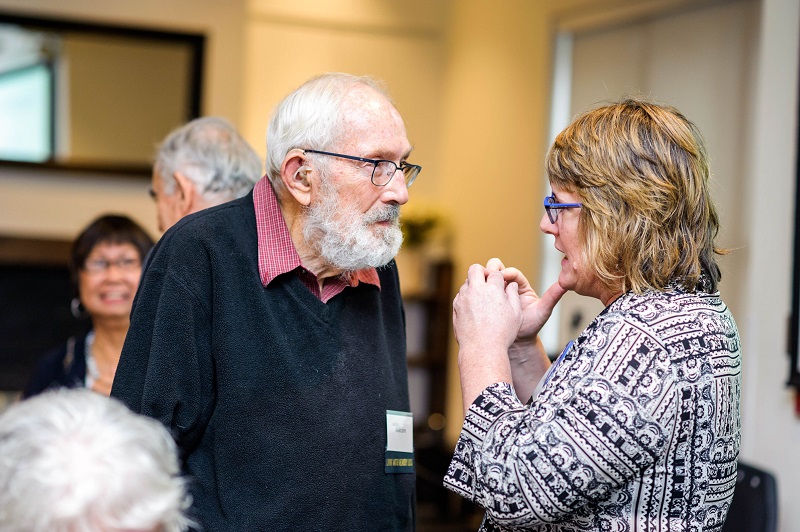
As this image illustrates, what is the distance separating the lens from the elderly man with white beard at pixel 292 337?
167 cm

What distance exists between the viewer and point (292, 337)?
1.75m

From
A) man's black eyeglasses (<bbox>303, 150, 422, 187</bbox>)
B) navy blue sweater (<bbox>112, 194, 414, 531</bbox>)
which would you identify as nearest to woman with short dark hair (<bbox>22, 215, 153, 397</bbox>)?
navy blue sweater (<bbox>112, 194, 414, 531</bbox>)

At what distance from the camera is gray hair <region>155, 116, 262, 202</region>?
2332 mm

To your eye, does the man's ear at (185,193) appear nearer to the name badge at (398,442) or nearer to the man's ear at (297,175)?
the man's ear at (297,175)

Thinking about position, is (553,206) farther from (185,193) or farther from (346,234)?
(185,193)

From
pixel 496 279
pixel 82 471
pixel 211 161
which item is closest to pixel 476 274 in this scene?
pixel 496 279

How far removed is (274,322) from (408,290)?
4267mm

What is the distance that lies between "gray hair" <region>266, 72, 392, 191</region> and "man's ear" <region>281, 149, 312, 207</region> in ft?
0.06

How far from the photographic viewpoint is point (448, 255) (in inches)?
239

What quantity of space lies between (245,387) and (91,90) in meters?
3.92

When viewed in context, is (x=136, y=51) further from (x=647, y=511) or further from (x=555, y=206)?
(x=647, y=511)

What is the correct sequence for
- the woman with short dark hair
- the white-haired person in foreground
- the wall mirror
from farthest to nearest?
the wall mirror < the woman with short dark hair < the white-haired person in foreground

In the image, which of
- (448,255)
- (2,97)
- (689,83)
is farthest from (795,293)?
(2,97)

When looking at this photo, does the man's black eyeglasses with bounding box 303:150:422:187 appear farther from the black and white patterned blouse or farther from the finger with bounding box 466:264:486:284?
the black and white patterned blouse
